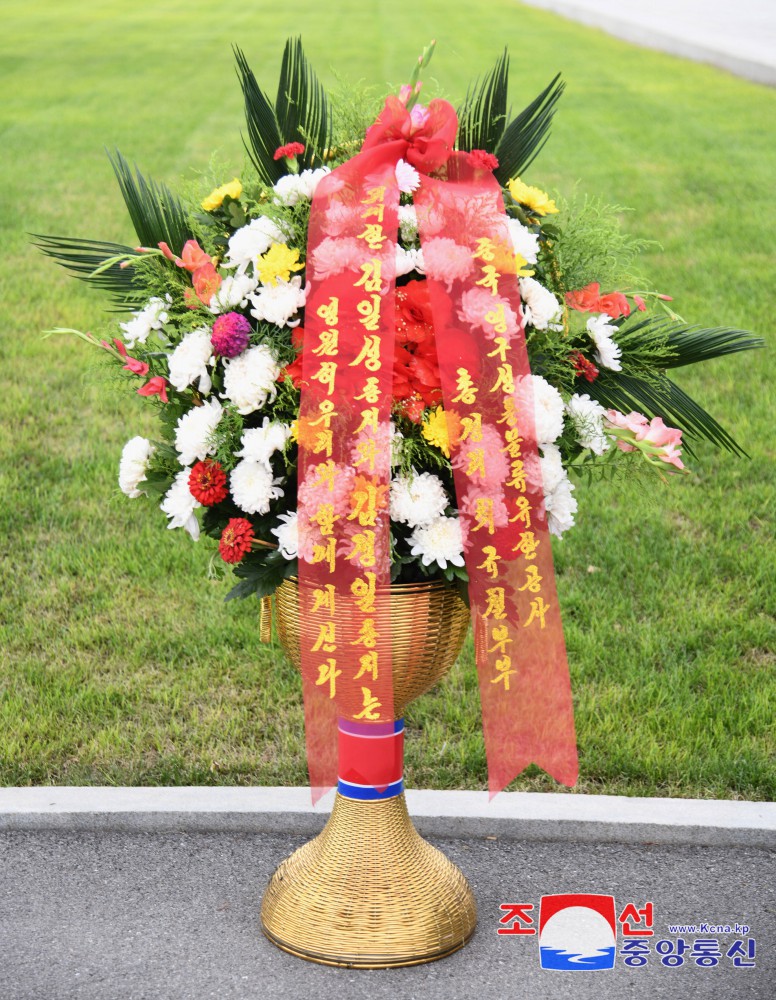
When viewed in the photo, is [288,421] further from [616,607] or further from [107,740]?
[616,607]

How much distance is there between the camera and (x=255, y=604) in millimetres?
4957

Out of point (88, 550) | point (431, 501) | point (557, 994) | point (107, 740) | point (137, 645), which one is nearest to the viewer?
point (431, 501)

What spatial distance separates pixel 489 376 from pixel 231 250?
2.08ft

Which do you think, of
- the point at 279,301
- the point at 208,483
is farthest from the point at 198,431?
the point at 279,301

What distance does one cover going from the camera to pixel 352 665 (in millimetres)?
2715

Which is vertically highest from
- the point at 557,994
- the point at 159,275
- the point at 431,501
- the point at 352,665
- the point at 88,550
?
the point at 159,275

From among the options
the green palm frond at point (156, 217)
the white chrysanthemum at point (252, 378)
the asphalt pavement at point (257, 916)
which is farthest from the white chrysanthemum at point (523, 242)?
the asphalt pavement at point (257, 916)

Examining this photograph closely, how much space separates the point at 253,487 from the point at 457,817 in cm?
135

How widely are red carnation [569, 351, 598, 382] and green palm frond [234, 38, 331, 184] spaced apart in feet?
2.40

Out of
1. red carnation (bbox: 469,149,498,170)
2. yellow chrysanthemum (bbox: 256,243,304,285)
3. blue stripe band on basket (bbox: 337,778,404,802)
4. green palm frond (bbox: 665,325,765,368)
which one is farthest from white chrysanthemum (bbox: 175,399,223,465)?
green palm frond (bbox: 665,325,765,368)

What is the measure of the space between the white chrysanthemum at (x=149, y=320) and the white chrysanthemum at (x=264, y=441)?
1.26 ft

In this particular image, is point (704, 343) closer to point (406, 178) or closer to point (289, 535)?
point (406, 178)

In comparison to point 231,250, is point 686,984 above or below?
below

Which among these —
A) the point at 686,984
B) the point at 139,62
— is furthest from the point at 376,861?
the point at 139,62
